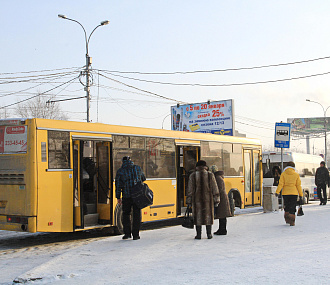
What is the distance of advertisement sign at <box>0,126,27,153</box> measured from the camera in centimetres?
1014

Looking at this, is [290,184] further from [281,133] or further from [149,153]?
[281,133]

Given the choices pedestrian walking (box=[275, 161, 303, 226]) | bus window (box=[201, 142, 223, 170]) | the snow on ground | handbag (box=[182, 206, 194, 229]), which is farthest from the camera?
bus window (box=[201, 142, 223, 170])

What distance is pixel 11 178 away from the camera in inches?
406

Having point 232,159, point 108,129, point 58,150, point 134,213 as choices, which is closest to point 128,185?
point 134,213

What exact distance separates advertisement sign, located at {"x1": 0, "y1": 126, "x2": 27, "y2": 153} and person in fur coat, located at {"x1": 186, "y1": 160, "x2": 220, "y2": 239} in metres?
3.70

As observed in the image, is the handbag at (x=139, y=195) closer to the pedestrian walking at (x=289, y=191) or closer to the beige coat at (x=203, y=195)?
the beige coat at (x=203, y=195)

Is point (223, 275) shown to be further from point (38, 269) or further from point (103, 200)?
point (103, 200)

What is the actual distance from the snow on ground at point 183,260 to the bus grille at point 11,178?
1.46 meters

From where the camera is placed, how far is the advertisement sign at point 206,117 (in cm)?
3556

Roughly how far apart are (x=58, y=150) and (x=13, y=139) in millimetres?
988

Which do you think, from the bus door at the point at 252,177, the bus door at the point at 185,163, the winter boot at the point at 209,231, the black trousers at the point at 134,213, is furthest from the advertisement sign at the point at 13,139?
the bus door at the point at 252,177

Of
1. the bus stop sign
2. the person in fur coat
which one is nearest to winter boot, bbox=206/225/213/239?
the person in fur coat

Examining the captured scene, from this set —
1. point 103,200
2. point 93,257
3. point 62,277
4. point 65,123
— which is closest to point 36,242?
point 103,200

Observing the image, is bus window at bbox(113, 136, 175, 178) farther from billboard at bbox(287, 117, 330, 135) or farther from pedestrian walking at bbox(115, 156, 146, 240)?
billboard at bbox(287, 117, 330, 135)
